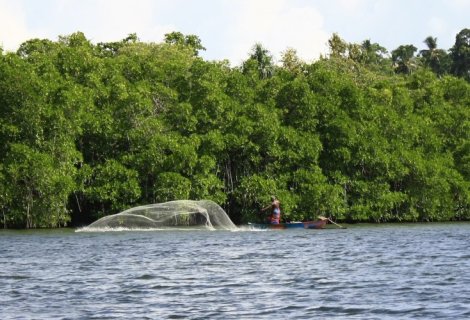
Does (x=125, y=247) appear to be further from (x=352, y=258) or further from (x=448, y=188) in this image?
(x=448, y=188)

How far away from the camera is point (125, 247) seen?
115ft

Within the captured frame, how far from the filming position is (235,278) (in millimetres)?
24203

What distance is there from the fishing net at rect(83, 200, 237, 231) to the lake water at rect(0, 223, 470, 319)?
5.69 meters

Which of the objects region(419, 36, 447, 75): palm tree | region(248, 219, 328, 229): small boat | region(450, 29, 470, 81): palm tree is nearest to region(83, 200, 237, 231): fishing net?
region(248, 219, 328, 229): small boat

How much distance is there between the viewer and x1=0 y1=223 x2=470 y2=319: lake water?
1897cm

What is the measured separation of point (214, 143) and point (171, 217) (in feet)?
34.6

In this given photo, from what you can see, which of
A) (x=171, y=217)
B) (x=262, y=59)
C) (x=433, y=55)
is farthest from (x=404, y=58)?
(x=171, y=217)

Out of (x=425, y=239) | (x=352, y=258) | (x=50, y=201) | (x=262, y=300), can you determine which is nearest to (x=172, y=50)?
(x=50, y=201)

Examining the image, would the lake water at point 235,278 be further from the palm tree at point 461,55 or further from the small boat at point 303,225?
the palm tree at point 461,55

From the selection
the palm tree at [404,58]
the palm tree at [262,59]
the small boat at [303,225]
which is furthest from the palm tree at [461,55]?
the small boat at [303,225]

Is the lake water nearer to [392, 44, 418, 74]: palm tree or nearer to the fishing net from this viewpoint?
the fishing net

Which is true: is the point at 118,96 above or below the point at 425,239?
above

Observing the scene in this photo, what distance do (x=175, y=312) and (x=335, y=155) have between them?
41844 millimetres

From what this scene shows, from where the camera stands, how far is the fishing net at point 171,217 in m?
45.4
